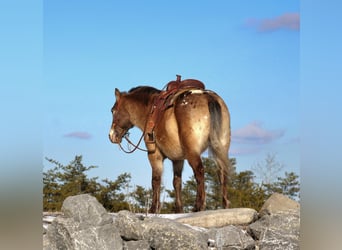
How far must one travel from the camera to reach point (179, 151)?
4395 millimetres

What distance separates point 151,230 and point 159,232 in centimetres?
6

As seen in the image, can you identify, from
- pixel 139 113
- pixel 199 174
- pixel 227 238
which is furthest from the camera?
pixel 139 113

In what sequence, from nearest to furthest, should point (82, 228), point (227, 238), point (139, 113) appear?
point (82, 228) → point (227, 238) → point (139, 113)

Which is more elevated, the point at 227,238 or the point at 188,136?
the point at 188,136

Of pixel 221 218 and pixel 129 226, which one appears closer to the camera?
pixel 129 226

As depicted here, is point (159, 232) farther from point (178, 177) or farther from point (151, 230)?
point (178, 177)

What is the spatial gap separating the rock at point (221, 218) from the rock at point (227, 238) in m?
0.08

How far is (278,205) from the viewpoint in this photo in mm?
4406

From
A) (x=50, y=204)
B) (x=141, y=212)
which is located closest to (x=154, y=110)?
(x=141, y=212)

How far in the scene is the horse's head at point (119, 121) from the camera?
14.7 feet

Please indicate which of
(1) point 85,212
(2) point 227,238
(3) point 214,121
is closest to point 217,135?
(3) point 214,121

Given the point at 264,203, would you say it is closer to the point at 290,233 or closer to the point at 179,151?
the point at 290,233

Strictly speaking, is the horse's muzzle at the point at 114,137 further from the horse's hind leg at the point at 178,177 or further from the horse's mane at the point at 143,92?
the horse's hind leg at the point at 178,177
